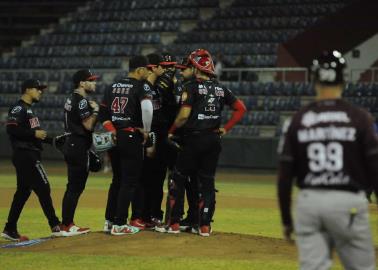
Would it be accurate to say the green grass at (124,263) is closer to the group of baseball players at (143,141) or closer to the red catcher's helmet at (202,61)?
the group of baseball players at (143,141)

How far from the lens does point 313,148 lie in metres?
5.70

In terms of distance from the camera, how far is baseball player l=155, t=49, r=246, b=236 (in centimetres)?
1066

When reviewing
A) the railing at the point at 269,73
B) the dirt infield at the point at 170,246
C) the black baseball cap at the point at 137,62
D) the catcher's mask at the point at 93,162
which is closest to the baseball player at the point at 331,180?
the dirt infield at the point at 170,246

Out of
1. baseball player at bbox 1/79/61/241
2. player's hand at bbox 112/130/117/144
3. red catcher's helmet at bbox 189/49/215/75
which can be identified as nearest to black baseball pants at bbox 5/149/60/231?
baseball player at bbox 1/79/61/241

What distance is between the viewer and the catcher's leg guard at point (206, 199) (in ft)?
35.3

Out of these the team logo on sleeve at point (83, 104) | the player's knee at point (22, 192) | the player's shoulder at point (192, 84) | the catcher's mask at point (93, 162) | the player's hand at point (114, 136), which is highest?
the player's shoulder at point (192, 84)

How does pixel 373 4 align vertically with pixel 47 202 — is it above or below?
above

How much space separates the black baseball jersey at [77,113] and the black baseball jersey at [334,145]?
548 centimetres

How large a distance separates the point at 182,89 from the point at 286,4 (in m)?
21.1

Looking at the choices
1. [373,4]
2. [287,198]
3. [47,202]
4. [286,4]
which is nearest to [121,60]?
[286,4]

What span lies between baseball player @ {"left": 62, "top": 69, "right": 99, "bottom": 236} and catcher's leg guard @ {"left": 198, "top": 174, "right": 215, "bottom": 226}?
145 cm

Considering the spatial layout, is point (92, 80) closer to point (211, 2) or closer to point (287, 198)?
point (287, 198)

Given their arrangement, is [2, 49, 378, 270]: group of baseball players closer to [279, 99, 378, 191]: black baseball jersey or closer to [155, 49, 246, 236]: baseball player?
[155, 49, 246, 236]: baseball player

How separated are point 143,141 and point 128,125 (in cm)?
26
